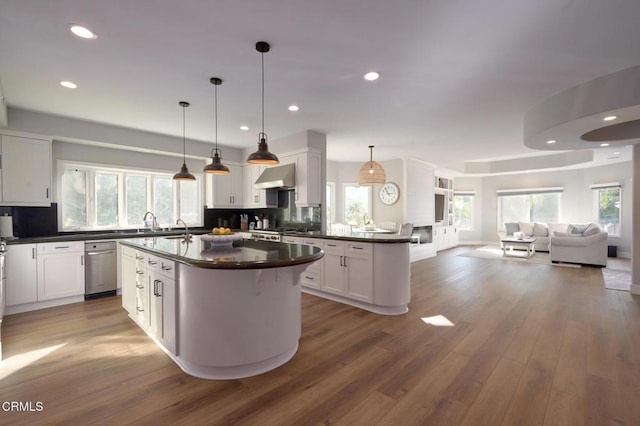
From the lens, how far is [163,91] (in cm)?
344

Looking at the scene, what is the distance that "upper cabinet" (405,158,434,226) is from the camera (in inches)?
307

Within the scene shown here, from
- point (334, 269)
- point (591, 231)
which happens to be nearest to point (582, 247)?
point (591, 231)

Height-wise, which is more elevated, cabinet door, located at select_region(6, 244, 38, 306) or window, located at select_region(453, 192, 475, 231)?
window, located at select_region(453, 192, 475, 231)

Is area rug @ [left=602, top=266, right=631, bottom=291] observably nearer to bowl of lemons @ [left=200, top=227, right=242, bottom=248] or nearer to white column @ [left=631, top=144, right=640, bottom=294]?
white column @ [left=631, top=144, right=640, bottom=294]

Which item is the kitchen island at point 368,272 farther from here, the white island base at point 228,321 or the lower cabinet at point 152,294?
the lower cabinet at point 152,294

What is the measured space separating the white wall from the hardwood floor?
5.93 meters

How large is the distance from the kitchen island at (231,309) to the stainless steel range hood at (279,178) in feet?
8.51

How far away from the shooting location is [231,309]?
2299mm

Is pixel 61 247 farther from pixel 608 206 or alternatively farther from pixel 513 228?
pixel 608 206

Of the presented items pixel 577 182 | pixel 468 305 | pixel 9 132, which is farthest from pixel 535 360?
pixel 577 182

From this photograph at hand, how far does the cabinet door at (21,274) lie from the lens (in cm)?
371

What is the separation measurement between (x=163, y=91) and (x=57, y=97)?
1412 mm

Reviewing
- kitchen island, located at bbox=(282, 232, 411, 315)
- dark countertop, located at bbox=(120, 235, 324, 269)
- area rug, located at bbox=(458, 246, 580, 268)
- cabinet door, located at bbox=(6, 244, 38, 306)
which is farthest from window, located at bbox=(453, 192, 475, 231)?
cabinet door, located at bbox=(6, 244, 38, 306)

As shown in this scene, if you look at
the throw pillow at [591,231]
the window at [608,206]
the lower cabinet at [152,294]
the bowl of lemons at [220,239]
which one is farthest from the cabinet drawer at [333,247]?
the window at [608,206]
